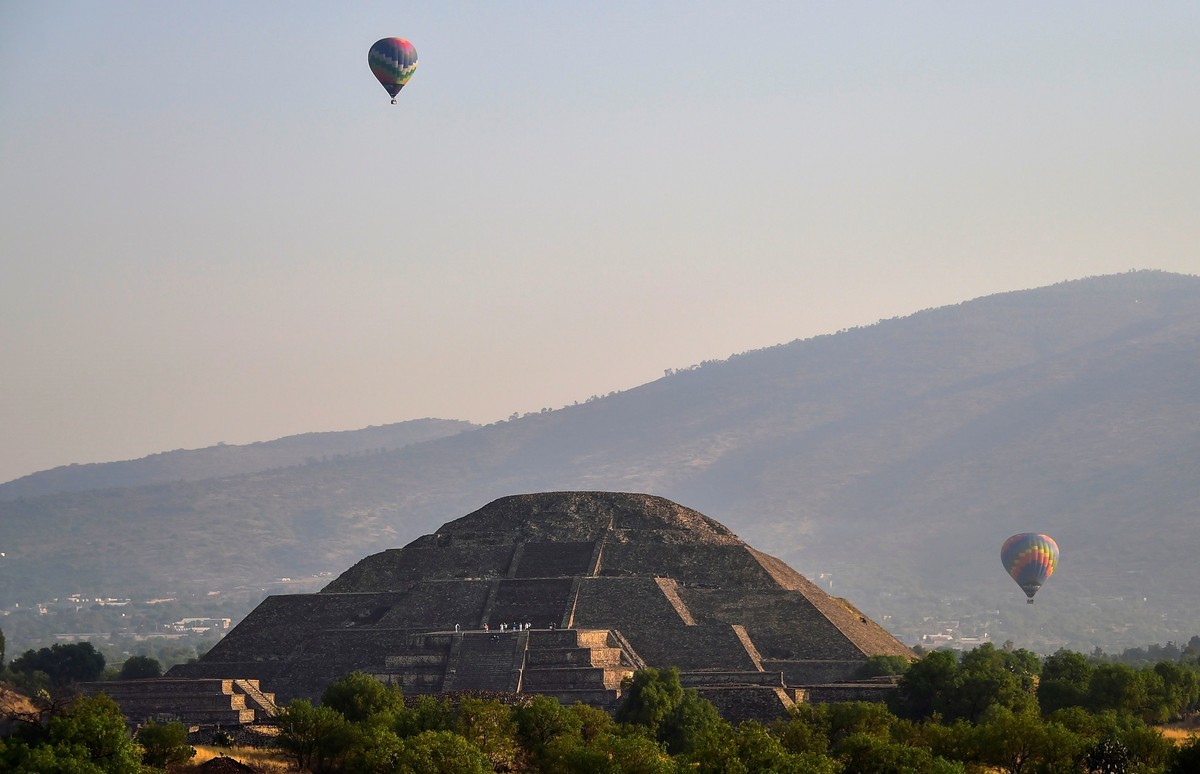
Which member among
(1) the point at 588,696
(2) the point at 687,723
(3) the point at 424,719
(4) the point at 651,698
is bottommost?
(2) the point at 687,723

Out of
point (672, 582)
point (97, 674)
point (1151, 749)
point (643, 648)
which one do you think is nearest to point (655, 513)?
point (672, 582)

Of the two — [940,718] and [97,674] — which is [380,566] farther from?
[940,718]

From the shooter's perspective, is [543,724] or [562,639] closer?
[543,724]

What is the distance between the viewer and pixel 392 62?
77.2 m

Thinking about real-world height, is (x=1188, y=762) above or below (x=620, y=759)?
below

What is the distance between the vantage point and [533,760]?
50.4m

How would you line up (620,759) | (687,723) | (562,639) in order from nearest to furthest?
(620,759)
(687,723)
(562,639)

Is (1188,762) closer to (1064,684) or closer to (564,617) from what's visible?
(1064,684)

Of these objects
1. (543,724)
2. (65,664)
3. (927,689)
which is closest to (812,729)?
(543,724)

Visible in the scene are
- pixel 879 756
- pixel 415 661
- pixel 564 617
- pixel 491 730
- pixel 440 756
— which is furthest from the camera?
pixel 564 617

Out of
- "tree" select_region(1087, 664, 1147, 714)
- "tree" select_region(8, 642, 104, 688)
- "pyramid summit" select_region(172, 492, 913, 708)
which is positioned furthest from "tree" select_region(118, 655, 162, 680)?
"tree" select_region(1087, 664, 1147, 714)

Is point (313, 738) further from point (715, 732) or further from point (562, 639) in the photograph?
point (562, 639)

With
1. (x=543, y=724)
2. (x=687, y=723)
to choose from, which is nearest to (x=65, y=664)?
(x=543, y=724)

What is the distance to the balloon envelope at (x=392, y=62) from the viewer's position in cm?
7725
